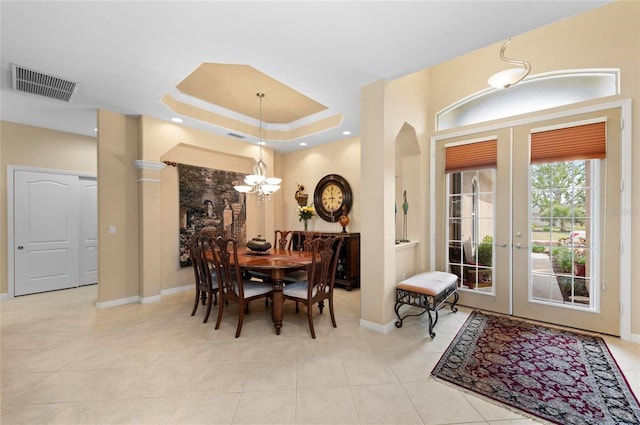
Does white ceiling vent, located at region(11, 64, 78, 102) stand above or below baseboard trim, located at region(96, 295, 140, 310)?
above

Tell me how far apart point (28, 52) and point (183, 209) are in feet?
8.27

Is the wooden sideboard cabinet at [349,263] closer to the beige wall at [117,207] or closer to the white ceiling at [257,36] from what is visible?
the white ceiling at [257,36]

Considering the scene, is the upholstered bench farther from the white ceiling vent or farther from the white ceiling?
the white ceiling vent

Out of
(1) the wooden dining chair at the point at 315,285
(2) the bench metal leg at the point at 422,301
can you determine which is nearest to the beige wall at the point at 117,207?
(1) the wooden dining chair at the point at 315,285

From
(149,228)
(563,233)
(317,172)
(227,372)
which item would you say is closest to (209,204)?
(149,228)

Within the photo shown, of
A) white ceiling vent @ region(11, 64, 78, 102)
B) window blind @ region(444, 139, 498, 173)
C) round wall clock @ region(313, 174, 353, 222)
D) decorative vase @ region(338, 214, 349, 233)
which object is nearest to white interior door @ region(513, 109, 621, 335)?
window blind @ region(444, 139, 498, 173)

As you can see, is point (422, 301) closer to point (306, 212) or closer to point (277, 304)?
point (277, 304)

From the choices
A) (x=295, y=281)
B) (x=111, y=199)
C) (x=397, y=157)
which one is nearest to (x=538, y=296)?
(x=397, y=157)

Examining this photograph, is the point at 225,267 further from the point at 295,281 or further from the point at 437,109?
the point at 437,109

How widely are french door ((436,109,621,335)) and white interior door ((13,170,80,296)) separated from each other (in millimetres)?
6160

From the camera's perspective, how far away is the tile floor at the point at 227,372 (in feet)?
5.79

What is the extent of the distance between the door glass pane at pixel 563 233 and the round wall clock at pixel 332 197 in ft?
8.96

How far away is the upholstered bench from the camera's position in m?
2.85

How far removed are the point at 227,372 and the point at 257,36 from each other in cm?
277
